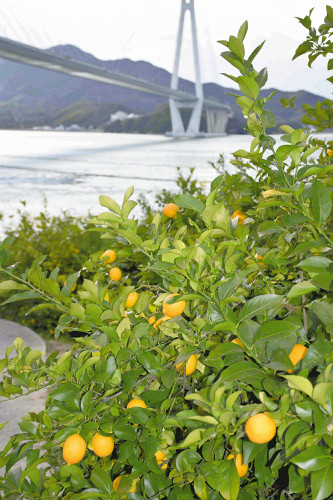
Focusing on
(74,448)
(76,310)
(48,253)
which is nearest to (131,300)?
(76,310)

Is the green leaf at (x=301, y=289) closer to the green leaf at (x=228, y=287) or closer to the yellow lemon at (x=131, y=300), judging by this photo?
the green leaf at (x=228, y=287)

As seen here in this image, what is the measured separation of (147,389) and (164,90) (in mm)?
20123

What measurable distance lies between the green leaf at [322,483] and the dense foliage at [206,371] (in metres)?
0.01

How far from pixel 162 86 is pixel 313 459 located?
67.5 ft

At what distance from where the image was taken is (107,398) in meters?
0.60

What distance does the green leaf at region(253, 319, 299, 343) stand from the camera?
0.47m

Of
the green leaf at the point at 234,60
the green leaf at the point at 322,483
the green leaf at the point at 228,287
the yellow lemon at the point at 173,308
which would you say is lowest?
the green leaf at the point at 322,483

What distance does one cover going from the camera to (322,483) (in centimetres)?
37

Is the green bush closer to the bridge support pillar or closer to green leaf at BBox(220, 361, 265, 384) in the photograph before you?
green leaf at BBox(220, 361, 265, 384)

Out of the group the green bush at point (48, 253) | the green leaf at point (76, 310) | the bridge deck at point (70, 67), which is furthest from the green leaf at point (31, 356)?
the bridge deck at point (70, 67)

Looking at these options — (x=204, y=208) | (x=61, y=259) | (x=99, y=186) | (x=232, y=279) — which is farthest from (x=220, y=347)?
(x=99, y=186)

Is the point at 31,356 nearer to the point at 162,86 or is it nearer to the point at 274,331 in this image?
the point at 274,331

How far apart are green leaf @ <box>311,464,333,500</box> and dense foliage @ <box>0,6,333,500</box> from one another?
0.01m

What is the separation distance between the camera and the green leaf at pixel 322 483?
1.20 feet
